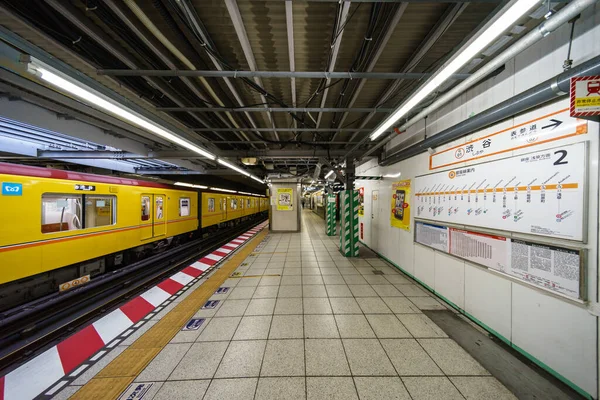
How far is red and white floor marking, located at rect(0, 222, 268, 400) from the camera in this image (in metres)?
1.95

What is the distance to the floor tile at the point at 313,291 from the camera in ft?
12.0

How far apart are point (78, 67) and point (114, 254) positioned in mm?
3878

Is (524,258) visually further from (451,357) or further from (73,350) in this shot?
(73,350)

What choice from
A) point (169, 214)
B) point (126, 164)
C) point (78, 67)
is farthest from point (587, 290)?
point (126, 164)

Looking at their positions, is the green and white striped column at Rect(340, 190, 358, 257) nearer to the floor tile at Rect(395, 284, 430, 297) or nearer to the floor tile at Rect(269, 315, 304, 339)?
the floor tile at Rect(395, 284, 430, 297)

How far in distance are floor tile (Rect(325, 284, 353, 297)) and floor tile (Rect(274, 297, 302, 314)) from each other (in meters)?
0.65

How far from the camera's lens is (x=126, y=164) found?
326 inches

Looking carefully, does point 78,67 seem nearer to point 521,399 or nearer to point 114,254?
point 114,254

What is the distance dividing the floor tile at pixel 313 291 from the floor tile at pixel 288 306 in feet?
0.80

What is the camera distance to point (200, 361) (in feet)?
7.24

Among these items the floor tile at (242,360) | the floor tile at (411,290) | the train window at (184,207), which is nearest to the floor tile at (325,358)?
the floor tile at (242,360)

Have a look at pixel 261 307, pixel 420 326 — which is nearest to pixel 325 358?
pixel 261 307

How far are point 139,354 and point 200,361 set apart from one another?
2.49 ft

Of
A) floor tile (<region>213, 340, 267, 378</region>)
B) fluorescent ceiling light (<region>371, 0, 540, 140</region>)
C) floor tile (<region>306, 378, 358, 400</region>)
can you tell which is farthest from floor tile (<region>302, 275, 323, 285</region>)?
fluorescent ceiling light (<region>371, 0, 540, 140</region>)
